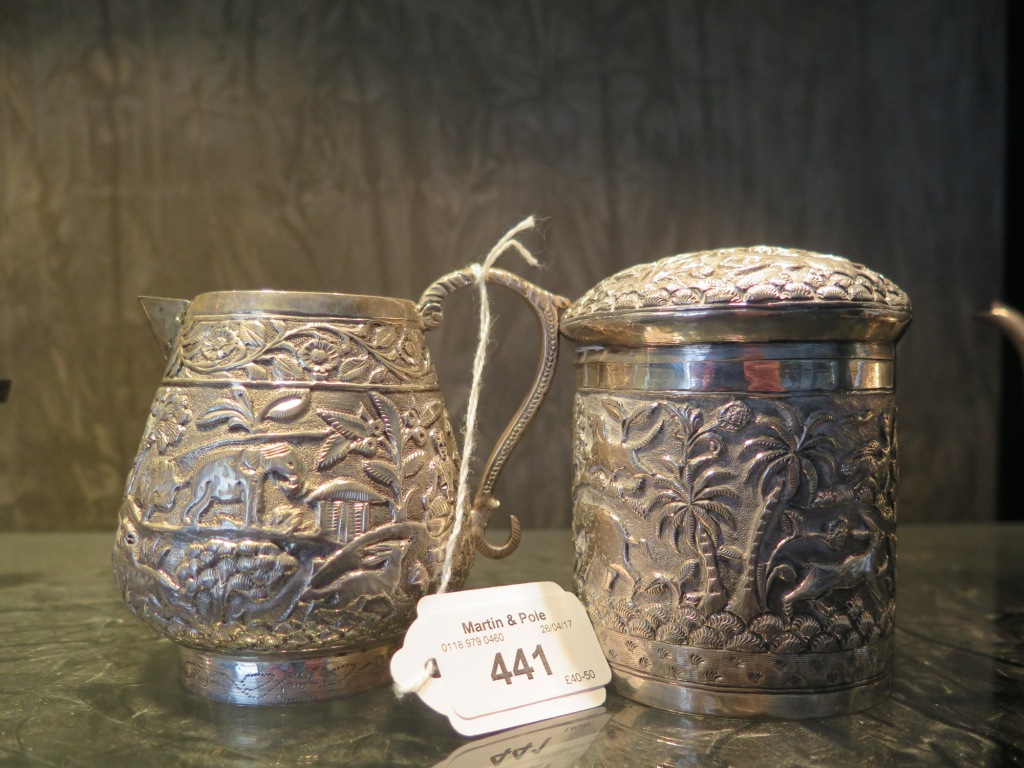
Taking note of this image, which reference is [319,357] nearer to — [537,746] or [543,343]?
[543,343]

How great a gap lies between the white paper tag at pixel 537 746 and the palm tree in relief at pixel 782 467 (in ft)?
0.61

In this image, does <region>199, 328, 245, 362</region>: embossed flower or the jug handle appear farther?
the jug handle

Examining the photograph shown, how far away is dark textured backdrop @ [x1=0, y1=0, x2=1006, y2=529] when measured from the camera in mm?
1428

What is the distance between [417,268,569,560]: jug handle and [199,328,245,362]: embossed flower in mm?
Answer: 189

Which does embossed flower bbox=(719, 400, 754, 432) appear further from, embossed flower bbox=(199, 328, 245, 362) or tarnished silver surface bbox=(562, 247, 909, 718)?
embossed flower bbox=(199, 328, 245, 362)

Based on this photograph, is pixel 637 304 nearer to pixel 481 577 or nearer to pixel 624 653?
pixel 624 653

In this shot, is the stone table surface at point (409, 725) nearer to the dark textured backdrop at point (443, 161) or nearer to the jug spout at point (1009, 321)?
the jug spout at point (1009, 321)

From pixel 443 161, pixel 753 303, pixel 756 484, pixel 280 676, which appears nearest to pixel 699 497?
pixel 756 484

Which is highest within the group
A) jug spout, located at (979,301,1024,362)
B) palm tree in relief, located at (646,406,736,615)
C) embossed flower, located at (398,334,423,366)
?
jug spout, located at (979,301,1024,362)

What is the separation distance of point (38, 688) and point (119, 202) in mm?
909

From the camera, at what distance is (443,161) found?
4.91ft

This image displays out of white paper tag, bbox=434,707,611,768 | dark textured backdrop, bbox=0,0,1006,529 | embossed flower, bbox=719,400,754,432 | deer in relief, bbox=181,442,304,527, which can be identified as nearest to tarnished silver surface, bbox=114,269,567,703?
deer in relief, bbox=181,442,304,527

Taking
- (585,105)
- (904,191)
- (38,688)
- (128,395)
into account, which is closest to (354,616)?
(38,688)

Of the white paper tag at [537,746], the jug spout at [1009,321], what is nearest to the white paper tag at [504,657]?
the white paper tag at [537,746]
